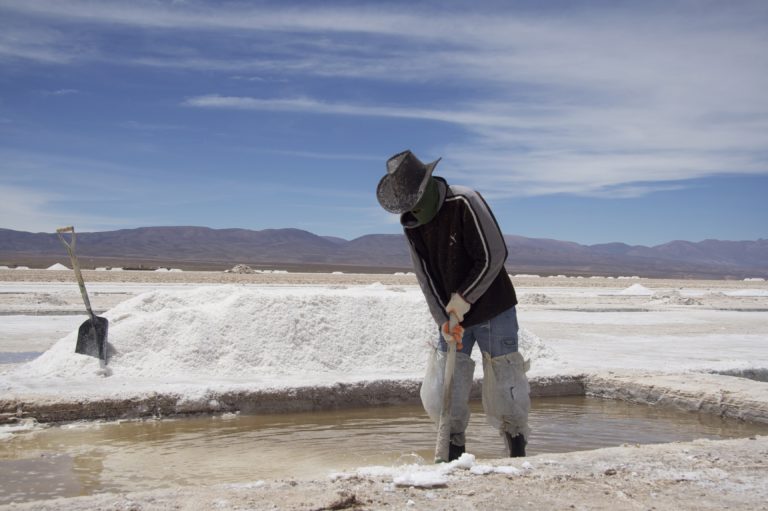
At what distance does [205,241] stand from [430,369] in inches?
7709

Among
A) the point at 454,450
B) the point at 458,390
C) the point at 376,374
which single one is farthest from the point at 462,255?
the point at 376,374

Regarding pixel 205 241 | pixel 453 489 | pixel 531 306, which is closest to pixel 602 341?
pixel 453 489

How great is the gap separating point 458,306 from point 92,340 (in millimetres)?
4011

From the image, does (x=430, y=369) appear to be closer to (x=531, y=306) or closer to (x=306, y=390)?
(x=306, y=390)

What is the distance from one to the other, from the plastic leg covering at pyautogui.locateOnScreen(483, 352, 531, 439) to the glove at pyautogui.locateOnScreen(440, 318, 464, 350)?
18 centimetres

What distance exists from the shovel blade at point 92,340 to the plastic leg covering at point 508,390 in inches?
151

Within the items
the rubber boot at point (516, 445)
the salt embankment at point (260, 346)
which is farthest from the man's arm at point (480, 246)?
the salt embankment at point (260, 346)

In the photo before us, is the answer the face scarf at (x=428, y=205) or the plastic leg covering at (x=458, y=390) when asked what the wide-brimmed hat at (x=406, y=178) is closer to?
the face scarf at (x=428, y=205)

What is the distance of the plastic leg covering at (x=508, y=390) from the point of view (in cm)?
290

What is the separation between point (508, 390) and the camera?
2.89 m

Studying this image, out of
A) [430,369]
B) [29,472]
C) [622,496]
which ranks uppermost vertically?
[430,369]

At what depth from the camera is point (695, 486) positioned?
96.1 inches

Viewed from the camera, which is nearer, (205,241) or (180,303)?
(180,303)

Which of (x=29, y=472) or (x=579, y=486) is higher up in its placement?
(x=579, y=486)
